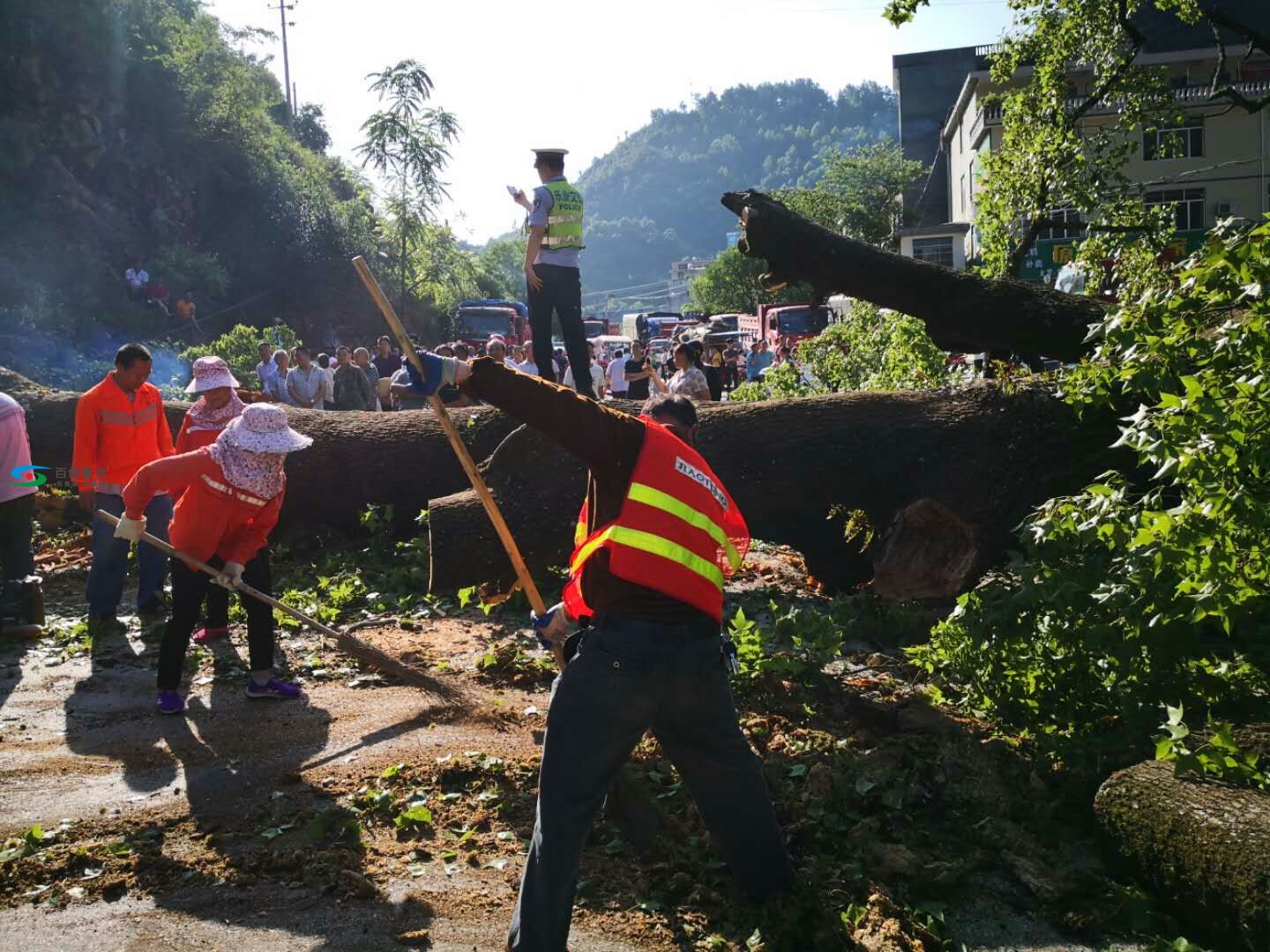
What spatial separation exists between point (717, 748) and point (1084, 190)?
353 inches

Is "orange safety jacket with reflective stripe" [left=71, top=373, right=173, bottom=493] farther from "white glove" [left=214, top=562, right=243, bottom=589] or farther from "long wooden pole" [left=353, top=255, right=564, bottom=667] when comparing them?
"long wooden pole" [left=353, top=255, right=564, bottom=667]

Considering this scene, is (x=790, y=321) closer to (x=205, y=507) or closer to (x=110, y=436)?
(x=110, y=436)

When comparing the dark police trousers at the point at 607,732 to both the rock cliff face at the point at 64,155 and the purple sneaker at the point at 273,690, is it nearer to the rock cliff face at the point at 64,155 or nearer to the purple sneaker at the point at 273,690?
the purple sneaker at the point at 273,690

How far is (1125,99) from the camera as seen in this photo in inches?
478

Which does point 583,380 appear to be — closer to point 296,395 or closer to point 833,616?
point 833,616

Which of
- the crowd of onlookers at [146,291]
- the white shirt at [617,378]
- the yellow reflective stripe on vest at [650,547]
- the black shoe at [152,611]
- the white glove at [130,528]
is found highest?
the crowd of onlookers at [146,291]

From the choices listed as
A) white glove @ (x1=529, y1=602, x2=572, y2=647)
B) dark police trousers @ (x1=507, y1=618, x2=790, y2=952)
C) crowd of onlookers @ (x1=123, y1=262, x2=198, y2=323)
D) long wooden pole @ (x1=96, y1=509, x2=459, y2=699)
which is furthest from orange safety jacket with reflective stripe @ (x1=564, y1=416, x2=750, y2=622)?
crowd of onlookers @ (x1=123, y1=262, x2=198, y2=323)

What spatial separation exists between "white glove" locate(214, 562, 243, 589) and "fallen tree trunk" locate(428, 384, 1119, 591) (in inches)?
67.3

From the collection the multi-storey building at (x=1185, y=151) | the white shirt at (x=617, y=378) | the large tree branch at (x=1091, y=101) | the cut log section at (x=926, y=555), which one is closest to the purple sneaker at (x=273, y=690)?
the cut log section at (x=926, y=555)

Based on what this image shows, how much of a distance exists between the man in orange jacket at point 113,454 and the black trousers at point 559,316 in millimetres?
2793

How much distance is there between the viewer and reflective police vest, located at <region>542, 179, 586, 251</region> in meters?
8.23

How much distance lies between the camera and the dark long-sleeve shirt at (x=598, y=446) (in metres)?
3.48

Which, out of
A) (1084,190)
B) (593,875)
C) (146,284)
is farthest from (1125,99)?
(146,284)

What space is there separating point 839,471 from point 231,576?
381 cm
